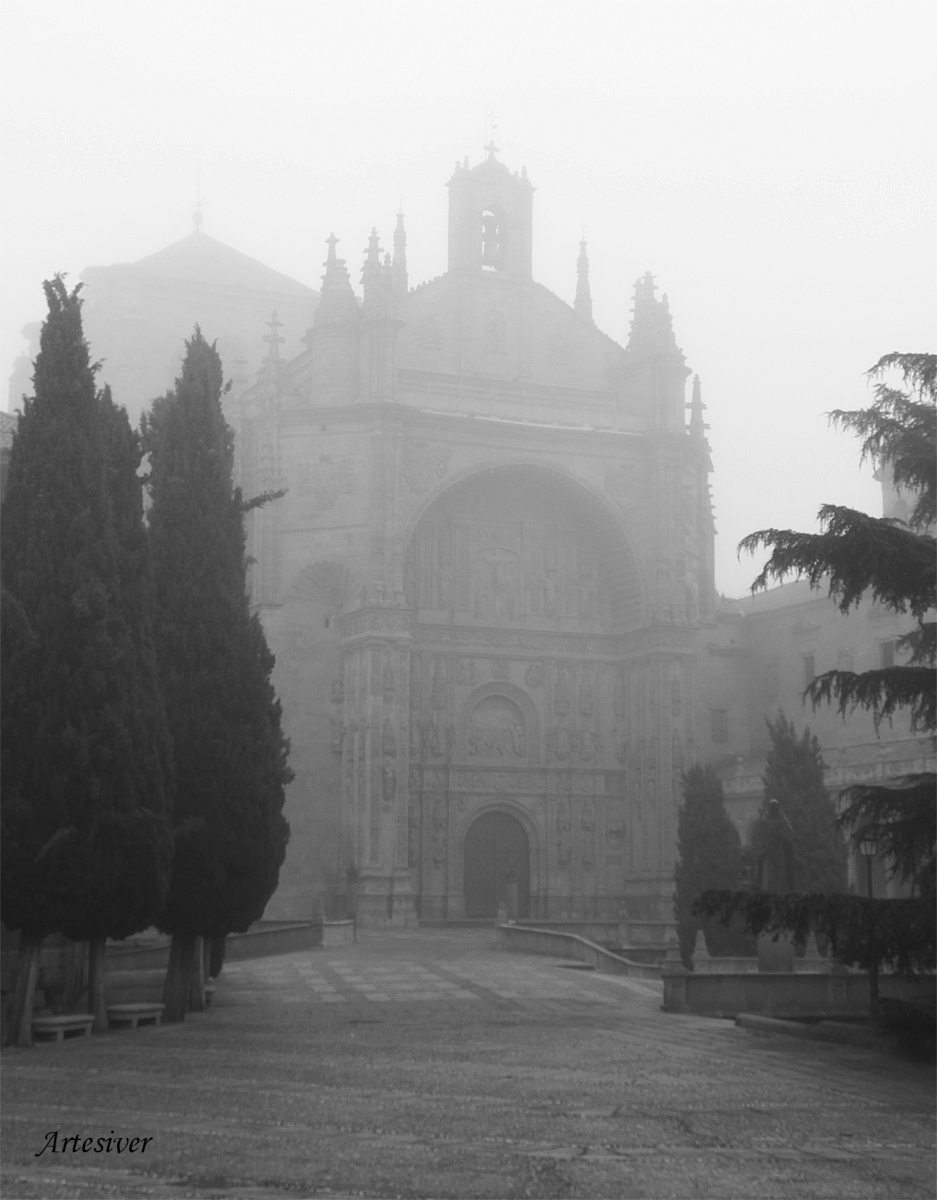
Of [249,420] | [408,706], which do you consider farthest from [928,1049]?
[249,420]

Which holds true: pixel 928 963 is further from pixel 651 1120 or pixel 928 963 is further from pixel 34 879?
pixel 34 879

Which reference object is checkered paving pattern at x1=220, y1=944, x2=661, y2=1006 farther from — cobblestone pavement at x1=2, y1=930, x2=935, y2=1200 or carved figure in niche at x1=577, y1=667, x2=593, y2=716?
carved figure in niche at x1=577, y1=667, x2=593, y2=716

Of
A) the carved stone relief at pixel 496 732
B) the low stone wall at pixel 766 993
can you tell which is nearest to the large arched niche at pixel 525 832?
the carved stone relief at pixel 496 732

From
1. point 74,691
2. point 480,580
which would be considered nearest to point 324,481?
point 480,580

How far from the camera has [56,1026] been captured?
14.9 meters

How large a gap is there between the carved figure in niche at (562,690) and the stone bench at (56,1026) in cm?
2592

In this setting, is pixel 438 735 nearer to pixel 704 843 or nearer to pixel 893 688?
pixel 704 843

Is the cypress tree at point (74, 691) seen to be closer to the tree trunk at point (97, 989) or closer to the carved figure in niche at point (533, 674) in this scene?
the tree trunk at point (97, 989)

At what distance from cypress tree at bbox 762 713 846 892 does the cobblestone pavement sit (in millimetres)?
14064

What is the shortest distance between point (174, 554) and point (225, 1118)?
361 inches

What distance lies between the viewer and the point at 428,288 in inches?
1609

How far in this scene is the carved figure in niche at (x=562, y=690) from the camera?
133ft

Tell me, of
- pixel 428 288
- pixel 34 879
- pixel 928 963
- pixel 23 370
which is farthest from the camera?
pixel 23 370

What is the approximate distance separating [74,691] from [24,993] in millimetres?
2792
